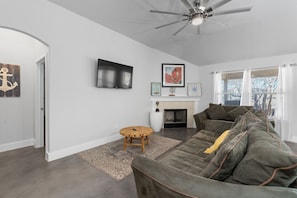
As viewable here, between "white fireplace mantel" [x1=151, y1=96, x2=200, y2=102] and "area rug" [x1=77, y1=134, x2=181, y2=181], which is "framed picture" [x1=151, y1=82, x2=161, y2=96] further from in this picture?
"area rug" [x1=77, y1=134, x2=181, y2=181]

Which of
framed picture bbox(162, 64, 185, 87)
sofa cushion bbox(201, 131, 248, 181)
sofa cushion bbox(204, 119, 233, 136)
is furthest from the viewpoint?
framed picture bbox(162, 64, 185, 87)

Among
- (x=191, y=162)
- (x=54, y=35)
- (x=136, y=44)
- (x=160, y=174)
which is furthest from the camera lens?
(x=136, y=44)

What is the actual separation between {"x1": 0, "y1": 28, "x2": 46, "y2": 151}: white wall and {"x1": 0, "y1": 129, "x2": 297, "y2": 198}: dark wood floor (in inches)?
22.0

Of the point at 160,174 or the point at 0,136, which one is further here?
the point at 0,136

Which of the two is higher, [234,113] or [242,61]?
[242,61]

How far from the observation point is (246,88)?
4.30m

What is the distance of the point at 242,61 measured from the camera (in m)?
4.36

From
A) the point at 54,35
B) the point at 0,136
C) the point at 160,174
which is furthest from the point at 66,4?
the point at 160,174

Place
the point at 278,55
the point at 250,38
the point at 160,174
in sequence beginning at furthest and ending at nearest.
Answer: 1. the point at 278,55
2. the point at 250,38
3. the point at 160,174

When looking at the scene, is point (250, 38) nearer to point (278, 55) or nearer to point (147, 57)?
point (278, 55)

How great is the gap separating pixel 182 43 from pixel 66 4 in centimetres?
299

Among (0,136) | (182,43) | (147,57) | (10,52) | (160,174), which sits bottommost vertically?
(0,136)

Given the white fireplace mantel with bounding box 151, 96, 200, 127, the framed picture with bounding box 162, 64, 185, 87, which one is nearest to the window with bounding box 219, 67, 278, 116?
the white fireplace mantel with bounding box 151, 96, 200, 127

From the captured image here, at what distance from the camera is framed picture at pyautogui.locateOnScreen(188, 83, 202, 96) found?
16.9 feet
